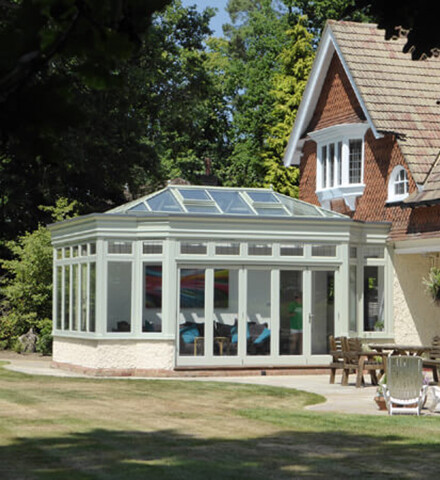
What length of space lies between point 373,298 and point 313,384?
4582mm

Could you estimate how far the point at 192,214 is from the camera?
23.2 m

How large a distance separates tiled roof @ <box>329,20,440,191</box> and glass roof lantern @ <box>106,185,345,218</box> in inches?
108

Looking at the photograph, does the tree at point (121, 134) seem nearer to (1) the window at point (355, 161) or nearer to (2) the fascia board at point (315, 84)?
(2) the fascia board at point (315, 84)

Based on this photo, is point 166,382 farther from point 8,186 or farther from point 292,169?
point 292,169

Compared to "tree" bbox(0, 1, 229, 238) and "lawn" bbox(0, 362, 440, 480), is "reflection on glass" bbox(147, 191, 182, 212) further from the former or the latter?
"tree" bbox(0, 1, 229, 238)

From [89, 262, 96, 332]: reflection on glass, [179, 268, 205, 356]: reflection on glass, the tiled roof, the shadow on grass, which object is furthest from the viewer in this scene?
the tiled roof

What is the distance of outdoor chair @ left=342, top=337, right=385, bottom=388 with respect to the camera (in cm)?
2028

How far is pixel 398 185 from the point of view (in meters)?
26.7

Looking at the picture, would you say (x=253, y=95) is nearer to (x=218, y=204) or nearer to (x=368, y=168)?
(x=368, y=168)

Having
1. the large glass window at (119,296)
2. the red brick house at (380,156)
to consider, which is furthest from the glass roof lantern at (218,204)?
the red brick house at (380,156)

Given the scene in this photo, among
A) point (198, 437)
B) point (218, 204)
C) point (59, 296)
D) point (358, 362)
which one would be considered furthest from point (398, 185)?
point (198, 437)

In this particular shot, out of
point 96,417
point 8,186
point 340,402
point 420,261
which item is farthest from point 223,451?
point 8,186

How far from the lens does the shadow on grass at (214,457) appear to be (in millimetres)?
10242

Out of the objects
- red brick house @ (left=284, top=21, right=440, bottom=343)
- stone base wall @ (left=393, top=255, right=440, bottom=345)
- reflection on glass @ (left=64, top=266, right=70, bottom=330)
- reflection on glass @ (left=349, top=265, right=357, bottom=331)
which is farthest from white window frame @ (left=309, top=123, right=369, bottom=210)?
reflection on glass @ (left=64, top=266, right=70, bottom=330)
